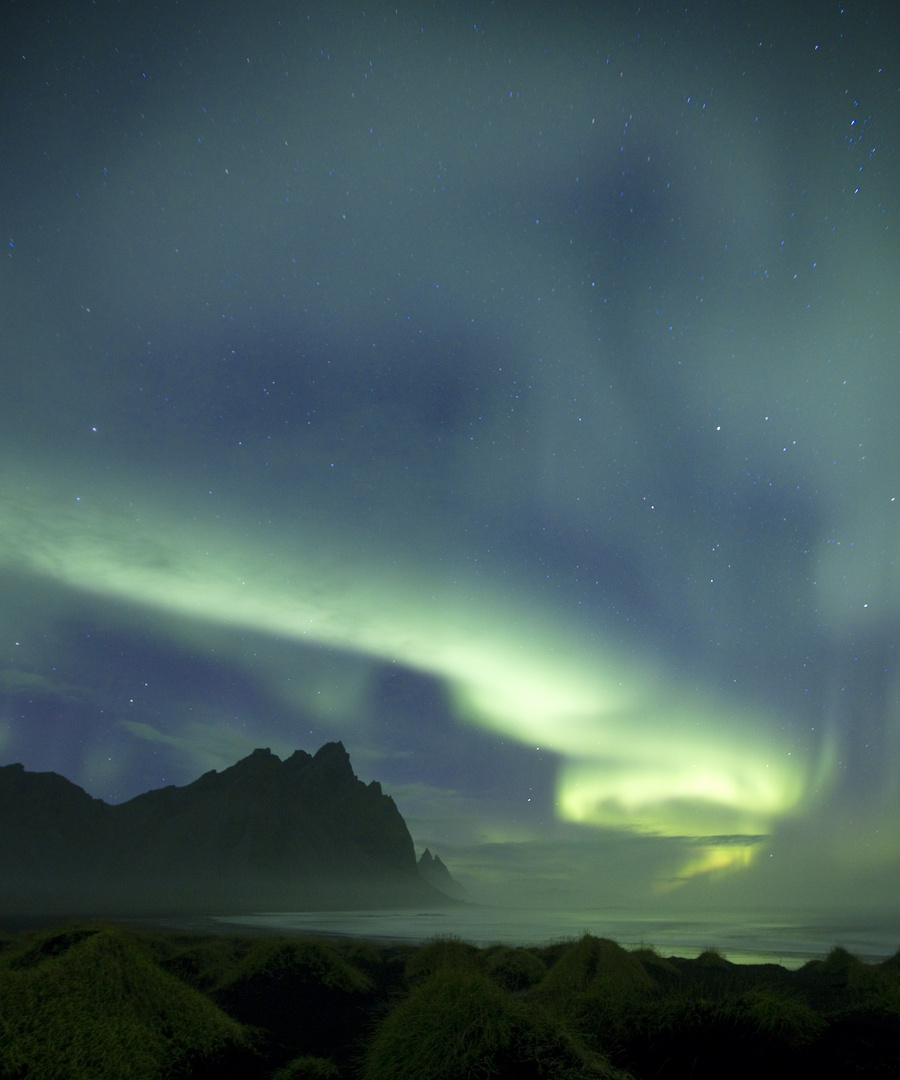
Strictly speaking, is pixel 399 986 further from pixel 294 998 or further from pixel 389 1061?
pixel 389 1061

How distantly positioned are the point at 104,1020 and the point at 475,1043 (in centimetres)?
611

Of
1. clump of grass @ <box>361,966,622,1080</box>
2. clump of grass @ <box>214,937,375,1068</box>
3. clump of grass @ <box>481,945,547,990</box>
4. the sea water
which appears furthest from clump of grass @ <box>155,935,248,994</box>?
clump of grass @ <box>361,966,622,1080</box>

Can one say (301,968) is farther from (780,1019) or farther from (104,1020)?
(780,1019)

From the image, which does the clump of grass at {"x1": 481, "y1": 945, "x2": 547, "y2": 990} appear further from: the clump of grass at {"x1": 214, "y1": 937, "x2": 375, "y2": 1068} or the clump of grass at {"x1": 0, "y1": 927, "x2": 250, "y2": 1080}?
the clump of grass at {"x1": 0, "y1": 927, "x2": 250, "y2": 1080}

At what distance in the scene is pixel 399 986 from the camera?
67.5ft

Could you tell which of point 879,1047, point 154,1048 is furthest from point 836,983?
point 154,1048

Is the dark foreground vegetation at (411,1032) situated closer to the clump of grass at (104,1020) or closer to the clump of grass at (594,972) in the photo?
the clump of grass at (104,1020)

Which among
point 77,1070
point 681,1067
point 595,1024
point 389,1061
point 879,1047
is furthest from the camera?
point 595,1024

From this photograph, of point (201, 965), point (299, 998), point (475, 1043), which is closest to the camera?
point (475, 1043)

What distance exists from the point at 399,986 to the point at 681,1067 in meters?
12.2

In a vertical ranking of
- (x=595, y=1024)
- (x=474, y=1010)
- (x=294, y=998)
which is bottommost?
(x=294, y=998)

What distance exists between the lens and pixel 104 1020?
10.7 meters

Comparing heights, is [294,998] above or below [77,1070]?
below

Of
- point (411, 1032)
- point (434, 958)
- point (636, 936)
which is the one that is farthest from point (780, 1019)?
point (636, 936)
